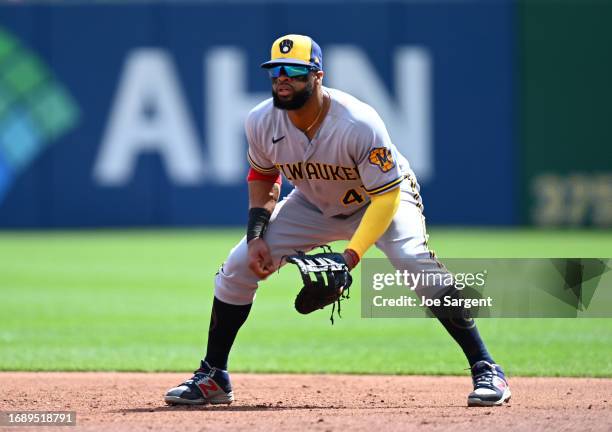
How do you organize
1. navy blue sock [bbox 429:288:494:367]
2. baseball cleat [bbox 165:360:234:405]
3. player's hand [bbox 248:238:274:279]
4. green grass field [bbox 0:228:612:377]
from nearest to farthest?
navy blue sock [bbox 429:288:494:367] < player's hand [bbox 248:238:274:279] < baseball cleat [bbox 165:360:234:405] < green grass field [bbox 0:228:612:377]

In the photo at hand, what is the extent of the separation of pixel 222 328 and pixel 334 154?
1.10 m

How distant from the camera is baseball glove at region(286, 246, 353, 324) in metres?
5.32

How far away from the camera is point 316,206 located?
5934mm

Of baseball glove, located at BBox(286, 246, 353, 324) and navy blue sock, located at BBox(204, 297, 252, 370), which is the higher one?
baseball glove, located at BBox(286, 246, 353, 324)

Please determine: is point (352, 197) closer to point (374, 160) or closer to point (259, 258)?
point (374, 160)

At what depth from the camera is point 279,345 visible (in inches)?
336

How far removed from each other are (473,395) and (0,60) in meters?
14.9

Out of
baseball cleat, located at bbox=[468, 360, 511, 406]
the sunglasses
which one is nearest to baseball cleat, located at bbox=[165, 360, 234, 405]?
baseball cleat, located at bbox=[468, 360, 511, 406]

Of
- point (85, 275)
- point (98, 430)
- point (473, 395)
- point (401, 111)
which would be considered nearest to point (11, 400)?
point (98, 430)

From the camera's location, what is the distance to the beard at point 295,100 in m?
5.43

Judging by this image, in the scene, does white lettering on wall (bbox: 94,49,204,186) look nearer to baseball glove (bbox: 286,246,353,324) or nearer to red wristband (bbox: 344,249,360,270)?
baseball glove (bbox: 286,246,353,324)

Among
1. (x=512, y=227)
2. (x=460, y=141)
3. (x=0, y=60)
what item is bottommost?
(x=512, y=227)

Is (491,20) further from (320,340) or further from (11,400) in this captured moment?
(11,400)

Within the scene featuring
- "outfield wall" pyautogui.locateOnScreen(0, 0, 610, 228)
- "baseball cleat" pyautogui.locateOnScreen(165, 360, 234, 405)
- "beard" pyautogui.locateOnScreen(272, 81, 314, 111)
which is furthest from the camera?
"outfield wall" pyautogui.locateOnScreen(0, 0, 610, 228)
